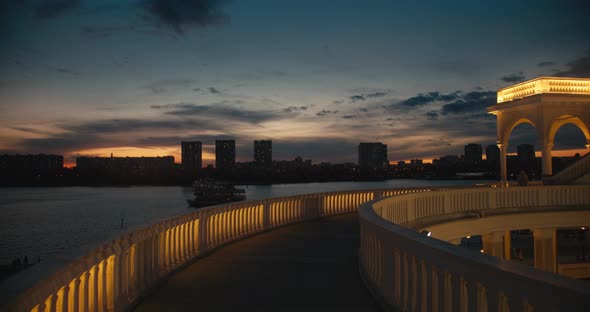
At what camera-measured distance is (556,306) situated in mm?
2395

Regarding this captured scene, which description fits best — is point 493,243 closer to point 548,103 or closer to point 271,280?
point 548,103

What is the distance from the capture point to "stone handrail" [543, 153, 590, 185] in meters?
20.3

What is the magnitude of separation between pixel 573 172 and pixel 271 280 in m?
18.3

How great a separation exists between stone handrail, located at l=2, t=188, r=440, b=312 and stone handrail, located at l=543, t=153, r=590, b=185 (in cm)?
1319

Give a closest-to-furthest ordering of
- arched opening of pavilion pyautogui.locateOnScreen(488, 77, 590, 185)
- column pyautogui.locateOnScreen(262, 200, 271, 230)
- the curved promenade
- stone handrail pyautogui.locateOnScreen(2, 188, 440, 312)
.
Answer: the curved promenade, stone handrail pyautogui.locateOnScreen(2, 188, 440, 312), column pyautogui.locateOnScreen(262, 200, 271, 230), arched opening of pavilion pyautogui.locateOnScreen(488, 77, 590, 185)

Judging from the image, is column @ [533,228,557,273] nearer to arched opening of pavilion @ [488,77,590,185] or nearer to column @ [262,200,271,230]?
arched opening of pavilion @ [488,77,590,185]

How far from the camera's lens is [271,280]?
24.2 ft

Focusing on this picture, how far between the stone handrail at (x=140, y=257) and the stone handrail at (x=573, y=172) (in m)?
13.2

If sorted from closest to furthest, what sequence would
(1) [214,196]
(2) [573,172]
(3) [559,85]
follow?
(2) [573,172], (3) [559,85], (1) [214,196]

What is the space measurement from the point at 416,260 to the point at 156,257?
4274 millimetres

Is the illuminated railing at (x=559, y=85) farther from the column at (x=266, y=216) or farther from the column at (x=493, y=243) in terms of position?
the column at (x=266, y=216)

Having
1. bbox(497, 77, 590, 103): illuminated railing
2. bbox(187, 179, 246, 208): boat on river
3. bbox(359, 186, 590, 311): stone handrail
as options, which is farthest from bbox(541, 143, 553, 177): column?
bbox(187, 179, 246, 208): boat on river

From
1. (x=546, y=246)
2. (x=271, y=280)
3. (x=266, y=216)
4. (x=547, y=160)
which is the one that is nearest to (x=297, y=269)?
(x=271, y=280)

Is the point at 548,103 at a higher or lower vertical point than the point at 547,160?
higher
